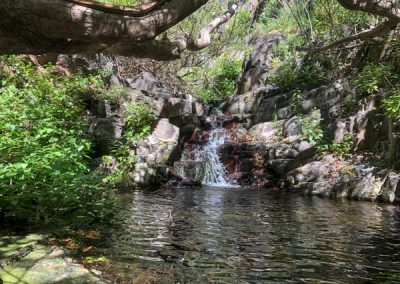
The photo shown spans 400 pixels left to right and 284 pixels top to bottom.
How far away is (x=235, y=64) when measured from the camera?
1107 inches

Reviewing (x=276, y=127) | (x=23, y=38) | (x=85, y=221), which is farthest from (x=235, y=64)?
(x=23, y=38)

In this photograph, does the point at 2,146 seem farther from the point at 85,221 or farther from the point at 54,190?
the point at 85,221

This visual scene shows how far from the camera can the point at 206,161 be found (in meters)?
15.7

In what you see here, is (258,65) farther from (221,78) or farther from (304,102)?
(304,102)

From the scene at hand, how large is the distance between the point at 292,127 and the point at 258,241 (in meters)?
9.76

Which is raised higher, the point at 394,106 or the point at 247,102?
the point at 247,102

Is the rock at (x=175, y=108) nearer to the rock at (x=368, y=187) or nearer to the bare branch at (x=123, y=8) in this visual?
the rock at (x=368, y=187)

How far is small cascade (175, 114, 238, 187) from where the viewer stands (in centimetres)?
1491

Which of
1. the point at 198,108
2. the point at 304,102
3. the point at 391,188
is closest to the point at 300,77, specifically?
the point at 304,102

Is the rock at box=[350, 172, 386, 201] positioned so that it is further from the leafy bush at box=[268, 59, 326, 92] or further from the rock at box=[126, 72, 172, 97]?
the rock at box=[126, 72, 172, 97]

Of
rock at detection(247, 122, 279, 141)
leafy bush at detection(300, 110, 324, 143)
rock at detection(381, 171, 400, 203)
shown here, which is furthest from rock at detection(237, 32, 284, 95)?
rock at detection(381, 171, 400, 203)

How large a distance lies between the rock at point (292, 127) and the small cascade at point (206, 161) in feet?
8.70

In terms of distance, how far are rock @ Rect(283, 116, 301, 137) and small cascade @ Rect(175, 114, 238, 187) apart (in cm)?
265

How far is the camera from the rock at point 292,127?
599 inches
